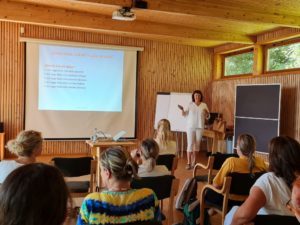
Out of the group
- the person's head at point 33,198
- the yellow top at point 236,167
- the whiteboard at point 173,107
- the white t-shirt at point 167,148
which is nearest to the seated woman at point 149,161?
the yellow top at point 236,167

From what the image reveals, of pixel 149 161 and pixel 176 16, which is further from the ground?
pixel 176 16

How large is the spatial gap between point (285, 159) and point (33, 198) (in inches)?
64.5

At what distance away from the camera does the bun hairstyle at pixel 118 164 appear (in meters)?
1.80

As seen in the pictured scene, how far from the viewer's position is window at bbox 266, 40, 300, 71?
6.38 metres

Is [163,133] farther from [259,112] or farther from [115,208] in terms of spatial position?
[259,112]

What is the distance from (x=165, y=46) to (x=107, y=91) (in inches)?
78.8

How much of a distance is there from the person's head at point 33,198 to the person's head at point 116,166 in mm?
974

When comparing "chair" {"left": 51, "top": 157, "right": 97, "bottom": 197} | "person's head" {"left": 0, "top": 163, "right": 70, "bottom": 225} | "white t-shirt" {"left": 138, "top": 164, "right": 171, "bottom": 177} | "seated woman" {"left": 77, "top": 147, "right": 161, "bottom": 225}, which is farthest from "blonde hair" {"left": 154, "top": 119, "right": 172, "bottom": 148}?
"person's head" {"left": 0, "top": 163, "right": 70, "bottom": 225}

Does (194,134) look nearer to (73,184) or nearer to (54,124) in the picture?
(54,124)

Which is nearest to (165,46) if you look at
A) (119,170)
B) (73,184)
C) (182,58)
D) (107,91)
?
(182,58)

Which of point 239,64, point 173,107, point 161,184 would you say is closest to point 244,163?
point 161,184

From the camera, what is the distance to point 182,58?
8.47 meters

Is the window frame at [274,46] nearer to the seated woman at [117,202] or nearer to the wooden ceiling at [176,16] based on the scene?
the wooden ceiling at [176,16]

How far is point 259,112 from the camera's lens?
670cm
